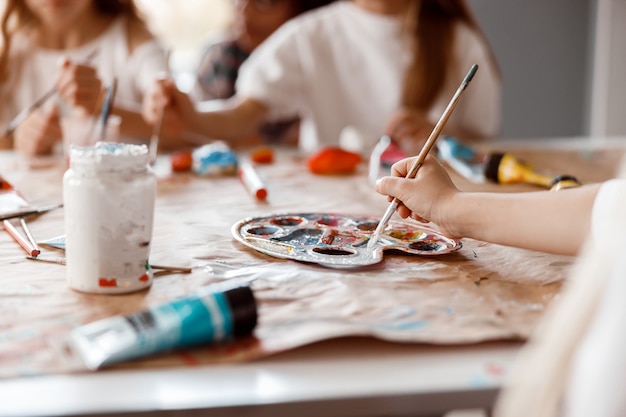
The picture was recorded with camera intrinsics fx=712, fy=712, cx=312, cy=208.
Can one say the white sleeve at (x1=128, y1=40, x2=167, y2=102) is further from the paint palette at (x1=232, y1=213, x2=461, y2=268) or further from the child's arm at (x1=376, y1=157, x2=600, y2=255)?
the child's arm at (x1=376, y1=157, x2=600, y2=255)

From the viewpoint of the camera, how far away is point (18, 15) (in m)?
1.73

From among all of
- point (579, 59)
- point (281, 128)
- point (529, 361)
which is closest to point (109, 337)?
point (529, 361)

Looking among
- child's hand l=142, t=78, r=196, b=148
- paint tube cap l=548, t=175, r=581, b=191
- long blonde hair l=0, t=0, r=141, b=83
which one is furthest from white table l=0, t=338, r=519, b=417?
long blonde hair l=0, t=0, r=141, b=83

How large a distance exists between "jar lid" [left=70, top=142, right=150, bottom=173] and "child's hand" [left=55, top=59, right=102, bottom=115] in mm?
757

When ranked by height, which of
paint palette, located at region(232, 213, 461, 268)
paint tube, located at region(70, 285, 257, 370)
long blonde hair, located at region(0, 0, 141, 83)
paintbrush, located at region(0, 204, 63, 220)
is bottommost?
paintbrush, located at region(0, 204, 63, 220)

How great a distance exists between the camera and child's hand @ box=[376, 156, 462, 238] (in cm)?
73

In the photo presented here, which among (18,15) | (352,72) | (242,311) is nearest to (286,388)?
(242,311)

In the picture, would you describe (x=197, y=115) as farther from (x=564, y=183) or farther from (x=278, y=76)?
(x=564, y=183)

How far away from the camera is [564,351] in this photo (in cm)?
41

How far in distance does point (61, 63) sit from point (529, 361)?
1.13 meters

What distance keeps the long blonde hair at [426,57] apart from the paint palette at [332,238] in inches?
35.6

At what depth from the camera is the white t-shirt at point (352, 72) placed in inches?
69.1

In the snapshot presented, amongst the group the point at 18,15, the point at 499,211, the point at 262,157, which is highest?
the point at 18,15

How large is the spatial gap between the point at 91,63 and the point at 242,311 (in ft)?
4.58
